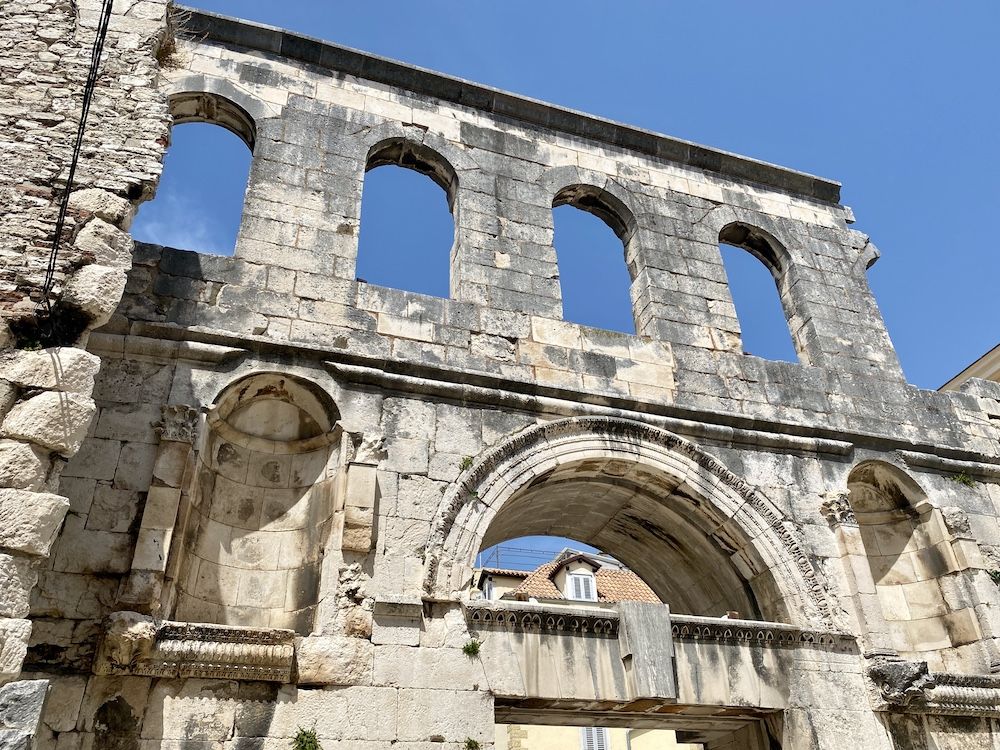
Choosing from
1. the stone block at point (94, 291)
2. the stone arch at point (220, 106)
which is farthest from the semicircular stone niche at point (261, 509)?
the stone arch at point (220, 106)

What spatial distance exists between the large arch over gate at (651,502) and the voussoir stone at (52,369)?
2751 mm

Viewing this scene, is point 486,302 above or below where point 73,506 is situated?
above

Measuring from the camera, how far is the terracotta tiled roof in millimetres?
21688

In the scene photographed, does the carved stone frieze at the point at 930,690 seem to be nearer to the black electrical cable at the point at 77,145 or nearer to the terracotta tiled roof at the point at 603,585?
the black electrical cable at the point at 77,145

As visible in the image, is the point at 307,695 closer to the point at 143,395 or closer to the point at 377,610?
the point at 377,610

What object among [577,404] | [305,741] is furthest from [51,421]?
[577,404]

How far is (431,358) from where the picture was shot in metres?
7.18

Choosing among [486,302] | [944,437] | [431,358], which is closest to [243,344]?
[431,358]

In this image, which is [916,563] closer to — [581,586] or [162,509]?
[162,509]

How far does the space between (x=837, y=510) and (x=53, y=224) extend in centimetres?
691

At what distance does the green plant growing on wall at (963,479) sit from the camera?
28.1ft

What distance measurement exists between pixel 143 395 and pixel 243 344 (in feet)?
2.83

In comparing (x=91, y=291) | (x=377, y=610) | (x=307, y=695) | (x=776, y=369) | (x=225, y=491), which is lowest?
(x=307, y=695)

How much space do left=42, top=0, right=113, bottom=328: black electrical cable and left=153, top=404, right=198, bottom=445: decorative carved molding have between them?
142 cm
